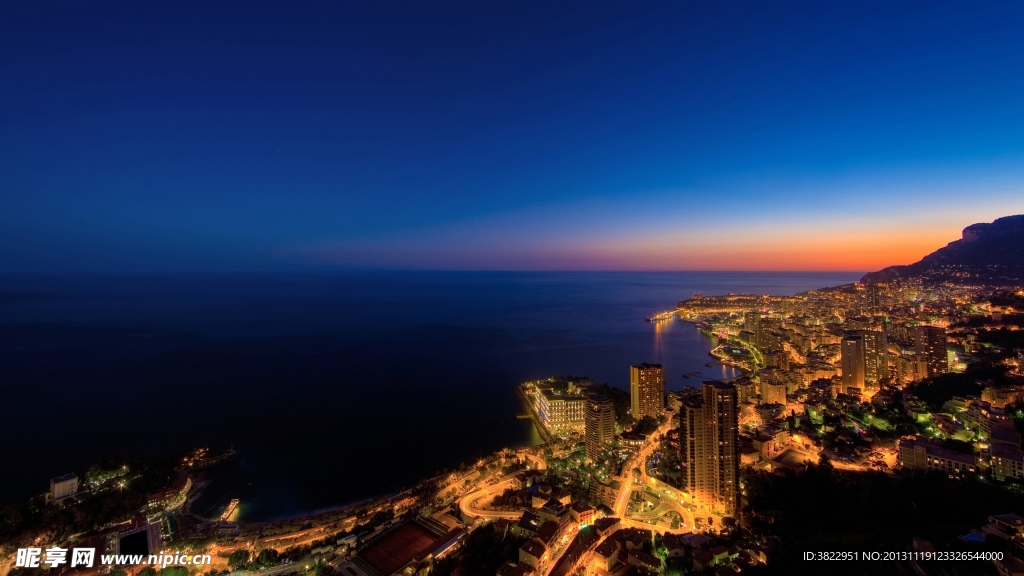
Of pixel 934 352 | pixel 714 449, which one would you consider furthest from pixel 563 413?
pixel 934 352

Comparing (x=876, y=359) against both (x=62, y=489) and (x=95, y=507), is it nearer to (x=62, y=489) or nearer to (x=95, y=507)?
(x=95, y=507)

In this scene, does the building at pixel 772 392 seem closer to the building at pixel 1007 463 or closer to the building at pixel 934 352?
the building at pixel 934 352

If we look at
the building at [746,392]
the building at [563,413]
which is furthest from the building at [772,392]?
the building at [563,413]

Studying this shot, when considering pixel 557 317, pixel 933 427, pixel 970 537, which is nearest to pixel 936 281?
pixel 557 317

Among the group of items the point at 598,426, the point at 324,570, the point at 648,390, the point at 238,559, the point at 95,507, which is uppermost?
the point at 648,390

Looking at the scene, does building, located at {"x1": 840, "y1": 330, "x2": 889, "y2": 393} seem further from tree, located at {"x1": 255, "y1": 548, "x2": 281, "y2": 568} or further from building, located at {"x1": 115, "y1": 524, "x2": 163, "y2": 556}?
building, located at {"x1": 115, "y1": 524, "x2": 163, "y2": 556}

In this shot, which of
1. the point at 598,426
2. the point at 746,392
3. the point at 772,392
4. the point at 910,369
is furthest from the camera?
the point at 910,369

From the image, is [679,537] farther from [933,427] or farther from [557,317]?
[557,317]
